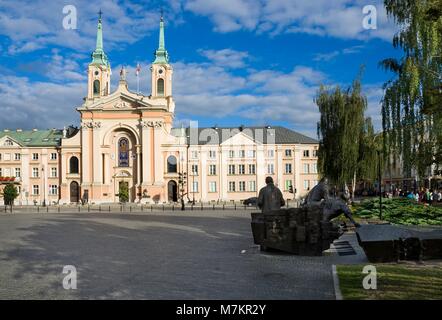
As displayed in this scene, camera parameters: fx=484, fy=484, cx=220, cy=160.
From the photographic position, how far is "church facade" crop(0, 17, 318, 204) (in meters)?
73.8

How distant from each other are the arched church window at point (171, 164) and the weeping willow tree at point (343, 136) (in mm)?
39509

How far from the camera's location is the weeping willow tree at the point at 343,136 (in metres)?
35.7

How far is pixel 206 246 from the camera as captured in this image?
672 inches

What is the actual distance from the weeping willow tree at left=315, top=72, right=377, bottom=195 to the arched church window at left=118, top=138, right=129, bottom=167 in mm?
44189

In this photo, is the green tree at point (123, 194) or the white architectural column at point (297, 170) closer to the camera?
the green tree at point (123, 194)

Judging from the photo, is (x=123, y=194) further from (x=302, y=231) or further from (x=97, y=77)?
(x=302, y=231)

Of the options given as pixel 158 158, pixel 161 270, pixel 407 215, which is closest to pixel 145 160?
pixel 158 158

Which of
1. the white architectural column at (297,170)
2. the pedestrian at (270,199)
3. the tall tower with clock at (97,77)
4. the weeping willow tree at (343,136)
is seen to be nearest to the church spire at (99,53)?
the tall tower with clock at (97,77)

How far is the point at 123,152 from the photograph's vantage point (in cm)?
7606

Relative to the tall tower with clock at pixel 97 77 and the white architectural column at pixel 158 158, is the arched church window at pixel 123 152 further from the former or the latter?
the tall tower with clock at pixel 97 77

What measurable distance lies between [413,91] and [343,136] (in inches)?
580

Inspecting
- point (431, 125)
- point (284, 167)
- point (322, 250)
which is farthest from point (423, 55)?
point (284, 167)

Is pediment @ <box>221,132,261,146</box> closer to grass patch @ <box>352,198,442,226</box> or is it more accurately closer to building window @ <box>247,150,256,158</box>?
building window @ <box>247,150,256,158</box>

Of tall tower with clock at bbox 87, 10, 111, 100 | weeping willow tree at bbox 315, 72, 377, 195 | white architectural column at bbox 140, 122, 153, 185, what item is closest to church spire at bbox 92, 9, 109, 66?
tall tower with clock at bbox 87, 10, 111, 100
